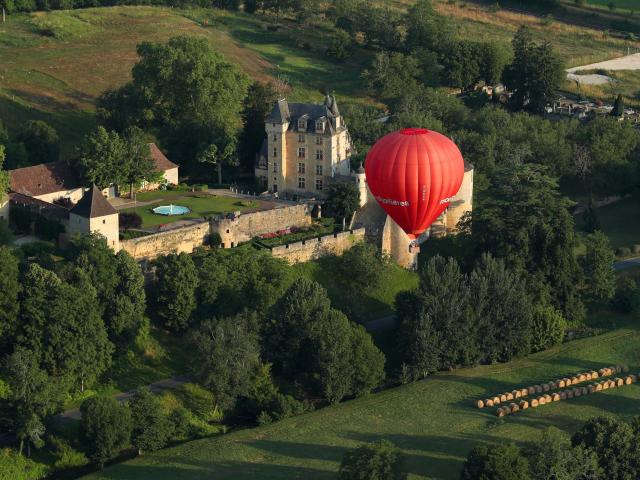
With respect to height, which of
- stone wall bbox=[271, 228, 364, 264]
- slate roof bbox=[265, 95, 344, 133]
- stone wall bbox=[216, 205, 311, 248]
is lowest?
stone wall bbox=[271, 228, 364, 264]

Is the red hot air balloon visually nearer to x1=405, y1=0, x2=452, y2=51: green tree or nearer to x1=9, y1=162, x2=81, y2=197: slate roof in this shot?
x1=9, y1=162, x2=81, y2=197: slate roof

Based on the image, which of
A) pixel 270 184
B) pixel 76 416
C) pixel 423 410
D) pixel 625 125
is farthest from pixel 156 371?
pixel 625 125

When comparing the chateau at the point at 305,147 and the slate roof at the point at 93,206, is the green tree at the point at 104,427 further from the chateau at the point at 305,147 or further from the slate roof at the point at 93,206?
the chateau at the point at 305,147

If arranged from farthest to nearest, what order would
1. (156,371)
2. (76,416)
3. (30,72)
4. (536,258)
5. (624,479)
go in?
1. (30,72)
2. (536,258)
3. (156,371)
4. (76,416)
5. (624,479)

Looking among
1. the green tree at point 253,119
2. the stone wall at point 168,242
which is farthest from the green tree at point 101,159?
the green tree at point 253,119

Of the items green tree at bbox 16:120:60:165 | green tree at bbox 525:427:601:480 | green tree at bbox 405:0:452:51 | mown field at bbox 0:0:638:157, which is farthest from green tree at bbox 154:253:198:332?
green tree at bbox 405:0:452:51

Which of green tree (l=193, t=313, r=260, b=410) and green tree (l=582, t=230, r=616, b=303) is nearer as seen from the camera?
green tree (l=193, t=313, r=260, b=410)

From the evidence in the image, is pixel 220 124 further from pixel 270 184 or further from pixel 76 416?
pixel 76 416

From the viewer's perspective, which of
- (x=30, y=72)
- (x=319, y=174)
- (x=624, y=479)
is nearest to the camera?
(x=624, y=479)
